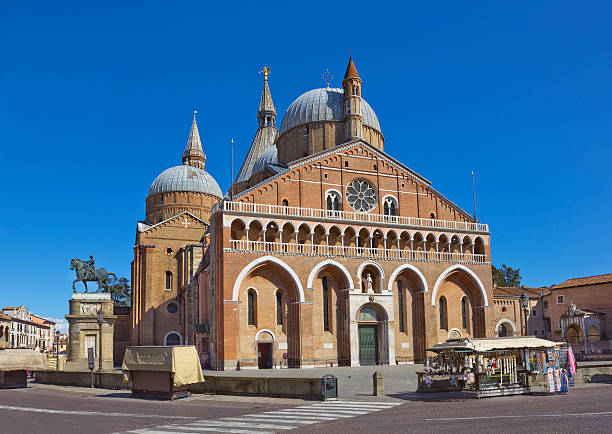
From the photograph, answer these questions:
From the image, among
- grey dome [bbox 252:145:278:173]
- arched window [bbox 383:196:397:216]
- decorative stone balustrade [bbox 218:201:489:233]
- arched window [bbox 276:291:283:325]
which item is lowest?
arched window [bbox 276:291:283:325]

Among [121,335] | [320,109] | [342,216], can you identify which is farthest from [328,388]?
[121,335]

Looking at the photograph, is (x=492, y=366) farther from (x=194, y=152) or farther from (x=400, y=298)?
(x=194, y=152)

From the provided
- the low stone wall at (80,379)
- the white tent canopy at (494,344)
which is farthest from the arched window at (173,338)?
the white tent canopy at (494,344)

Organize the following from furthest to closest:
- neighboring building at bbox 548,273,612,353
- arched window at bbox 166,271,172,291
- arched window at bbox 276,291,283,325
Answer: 1. arched window at bbox 166,271,172,291
2. neighboring building at bbox 548,273,612,353
3. arched window at bbox 276,291,283,325

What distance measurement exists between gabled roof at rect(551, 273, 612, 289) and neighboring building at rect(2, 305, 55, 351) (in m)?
72.7

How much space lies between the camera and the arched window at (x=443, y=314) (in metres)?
44.4

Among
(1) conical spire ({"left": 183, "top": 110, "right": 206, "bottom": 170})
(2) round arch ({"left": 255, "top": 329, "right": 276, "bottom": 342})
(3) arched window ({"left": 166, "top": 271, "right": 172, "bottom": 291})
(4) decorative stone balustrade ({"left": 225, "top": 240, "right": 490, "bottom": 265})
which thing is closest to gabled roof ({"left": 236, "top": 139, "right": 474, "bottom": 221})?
(4) decorative stone balustrade ({"left": 225, "top": 240, "right": 490, "bottom": 265})

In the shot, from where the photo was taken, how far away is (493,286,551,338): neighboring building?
5194cm

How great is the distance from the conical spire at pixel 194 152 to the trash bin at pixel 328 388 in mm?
58973

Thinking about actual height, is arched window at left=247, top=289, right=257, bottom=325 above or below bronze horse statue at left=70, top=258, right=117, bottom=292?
below

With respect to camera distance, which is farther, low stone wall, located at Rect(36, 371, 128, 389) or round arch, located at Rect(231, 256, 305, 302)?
round arch, located at Rect(231, 256, 305, 302)

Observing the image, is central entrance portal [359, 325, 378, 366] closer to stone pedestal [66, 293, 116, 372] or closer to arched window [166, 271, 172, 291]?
stone pedestal [66, 293, 116, 372]

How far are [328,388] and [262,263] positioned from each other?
63.2 feet

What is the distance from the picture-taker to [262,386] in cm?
2170
